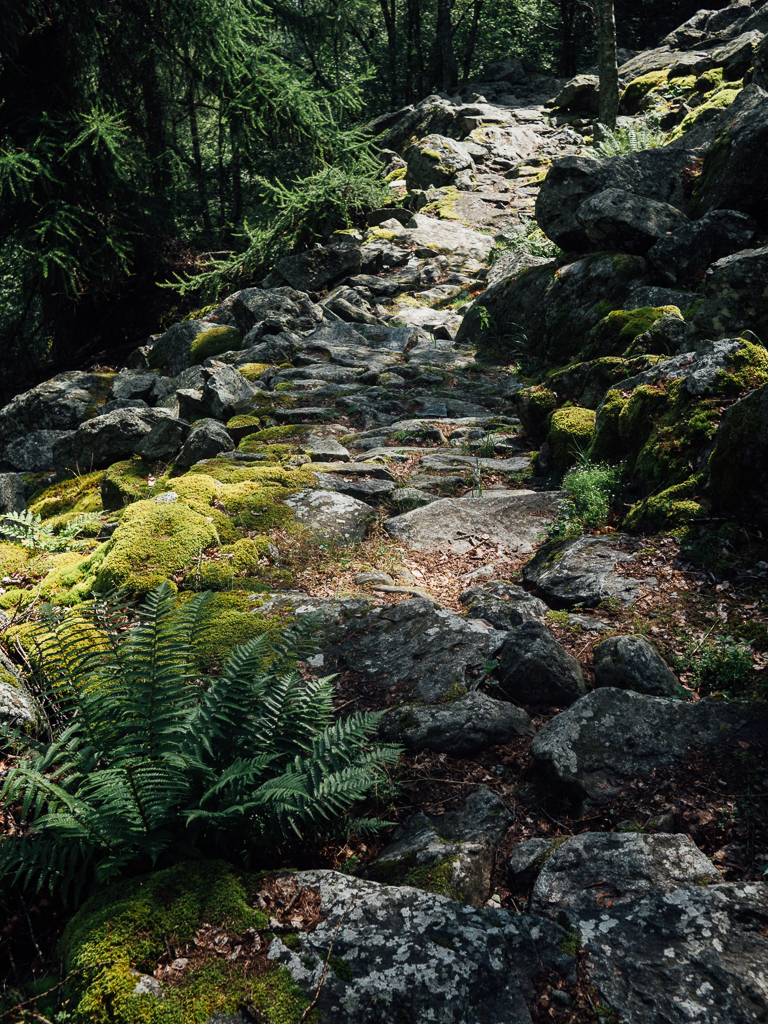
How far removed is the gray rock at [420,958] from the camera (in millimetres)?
1723

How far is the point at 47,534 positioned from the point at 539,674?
4.35 m

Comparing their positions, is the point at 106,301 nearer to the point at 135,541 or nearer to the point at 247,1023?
the point at 135,541

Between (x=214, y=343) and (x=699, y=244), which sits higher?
(x=699, y=244)

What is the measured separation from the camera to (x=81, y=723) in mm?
2439

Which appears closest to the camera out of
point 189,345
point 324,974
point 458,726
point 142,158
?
point 324,974

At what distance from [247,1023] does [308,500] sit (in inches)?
171

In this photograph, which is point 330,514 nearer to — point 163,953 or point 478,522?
point 478,522

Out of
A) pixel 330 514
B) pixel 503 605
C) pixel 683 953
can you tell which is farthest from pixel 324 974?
pixel 330 514

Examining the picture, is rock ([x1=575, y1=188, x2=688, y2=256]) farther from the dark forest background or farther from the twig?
the twig

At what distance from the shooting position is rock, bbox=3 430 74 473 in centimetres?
920

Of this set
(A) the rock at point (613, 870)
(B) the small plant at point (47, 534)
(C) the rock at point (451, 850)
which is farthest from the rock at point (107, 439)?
(A) the rock at point (613, 870)

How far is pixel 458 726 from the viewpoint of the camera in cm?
309

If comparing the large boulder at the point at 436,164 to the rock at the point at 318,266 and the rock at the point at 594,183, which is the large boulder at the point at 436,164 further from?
the rock at the point at 594,183

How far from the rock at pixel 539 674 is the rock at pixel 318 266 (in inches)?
466
